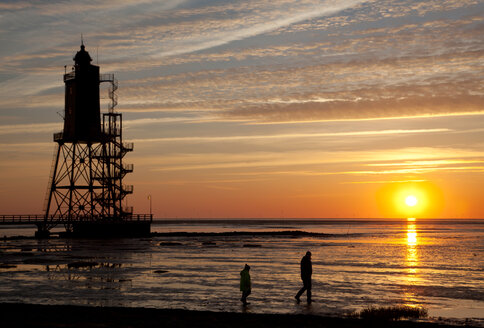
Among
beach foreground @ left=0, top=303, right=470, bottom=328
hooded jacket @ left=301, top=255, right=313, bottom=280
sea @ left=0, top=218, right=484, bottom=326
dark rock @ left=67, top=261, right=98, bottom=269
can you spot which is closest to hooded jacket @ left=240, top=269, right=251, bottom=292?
sea @ left=0, top=218, right=484, bottom=326

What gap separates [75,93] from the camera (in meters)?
85.5

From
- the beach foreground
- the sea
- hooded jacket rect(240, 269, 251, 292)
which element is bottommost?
the sea

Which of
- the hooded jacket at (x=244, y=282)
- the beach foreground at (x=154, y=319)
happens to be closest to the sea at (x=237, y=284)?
the hooded jacket at (x=244, y=282)

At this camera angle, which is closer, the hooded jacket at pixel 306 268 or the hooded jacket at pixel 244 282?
the hooded jacket at pixel 244 282

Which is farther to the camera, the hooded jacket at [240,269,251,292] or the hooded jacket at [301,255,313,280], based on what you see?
the hooded jacket at [301,255,313,280]

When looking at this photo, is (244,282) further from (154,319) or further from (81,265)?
(81,265)

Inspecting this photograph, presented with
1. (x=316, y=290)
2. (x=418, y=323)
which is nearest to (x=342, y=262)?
(x=316, y=290)

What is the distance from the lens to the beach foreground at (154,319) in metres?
19.5

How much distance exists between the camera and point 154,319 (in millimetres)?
20438

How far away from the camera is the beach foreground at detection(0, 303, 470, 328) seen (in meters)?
19.5

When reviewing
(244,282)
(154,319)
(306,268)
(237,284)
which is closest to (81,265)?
(237,284)

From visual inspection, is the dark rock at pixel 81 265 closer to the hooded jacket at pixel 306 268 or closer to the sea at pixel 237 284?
the sea at pixel 237 284

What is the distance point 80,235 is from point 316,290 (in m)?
62.1

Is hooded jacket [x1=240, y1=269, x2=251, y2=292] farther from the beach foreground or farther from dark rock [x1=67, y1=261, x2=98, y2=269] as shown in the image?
dark rock [x1=67, y1=261, x2=98, y2=269]
